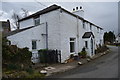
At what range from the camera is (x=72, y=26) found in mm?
15250

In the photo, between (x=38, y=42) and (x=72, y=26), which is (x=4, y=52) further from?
(x=72, y=26)

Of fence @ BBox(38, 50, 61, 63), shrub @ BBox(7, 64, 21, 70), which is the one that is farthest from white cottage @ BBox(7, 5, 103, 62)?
shrub @ BBox(7, 64, 21, 70)

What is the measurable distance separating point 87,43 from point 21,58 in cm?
1046

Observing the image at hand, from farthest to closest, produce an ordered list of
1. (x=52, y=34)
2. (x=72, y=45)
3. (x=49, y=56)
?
(x=72, y=45) < (x=52, y=34) < (x=49, y=56)

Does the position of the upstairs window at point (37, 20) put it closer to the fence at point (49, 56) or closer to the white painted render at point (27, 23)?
the white painted render at point (27, 23)

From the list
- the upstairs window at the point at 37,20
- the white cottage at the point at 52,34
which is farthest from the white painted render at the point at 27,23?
the white cottage at the point at 52,34

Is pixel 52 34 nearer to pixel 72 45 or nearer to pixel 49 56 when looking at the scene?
pixel 49 56

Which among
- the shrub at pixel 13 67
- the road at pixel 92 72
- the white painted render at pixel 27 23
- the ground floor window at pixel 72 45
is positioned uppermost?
the white painted render at pixel 27 23

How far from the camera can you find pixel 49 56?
1277 centimetres

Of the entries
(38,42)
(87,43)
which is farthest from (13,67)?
(87,43)

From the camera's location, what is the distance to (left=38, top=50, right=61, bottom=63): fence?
1277 centimetres

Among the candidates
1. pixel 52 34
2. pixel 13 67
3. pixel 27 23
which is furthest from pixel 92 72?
pixel 27 23

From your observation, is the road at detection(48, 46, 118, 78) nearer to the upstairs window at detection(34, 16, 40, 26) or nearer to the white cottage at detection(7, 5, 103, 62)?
the white cottage at detection(7, 5, 103, 62)

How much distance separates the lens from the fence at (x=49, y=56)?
12.8 metres
